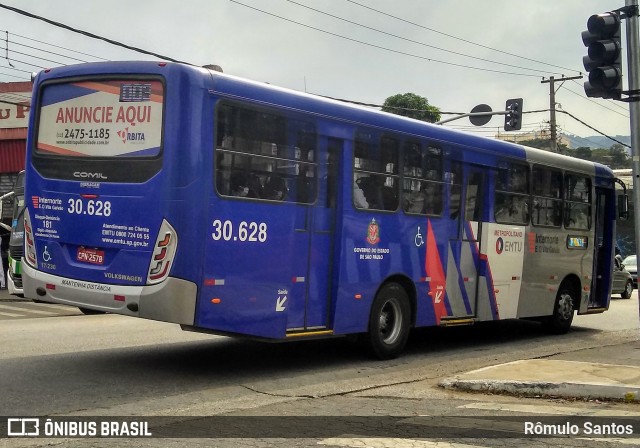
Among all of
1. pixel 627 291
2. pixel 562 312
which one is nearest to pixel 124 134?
pixel 562 312

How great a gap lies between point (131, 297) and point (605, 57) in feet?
19.6

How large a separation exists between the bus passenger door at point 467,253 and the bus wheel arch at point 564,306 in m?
3.15

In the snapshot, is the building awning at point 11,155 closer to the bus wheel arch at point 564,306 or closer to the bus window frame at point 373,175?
the bus wheel arch at point 564,306

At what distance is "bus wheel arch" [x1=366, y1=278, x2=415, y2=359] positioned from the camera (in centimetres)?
1043

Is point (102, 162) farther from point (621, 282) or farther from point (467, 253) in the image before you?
point (621, 282)

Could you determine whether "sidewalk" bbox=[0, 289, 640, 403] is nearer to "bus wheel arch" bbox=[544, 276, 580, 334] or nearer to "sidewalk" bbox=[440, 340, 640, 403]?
"sidewalk" bbox=[440, 340, 640, 403]

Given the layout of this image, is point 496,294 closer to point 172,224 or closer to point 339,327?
point 339,327

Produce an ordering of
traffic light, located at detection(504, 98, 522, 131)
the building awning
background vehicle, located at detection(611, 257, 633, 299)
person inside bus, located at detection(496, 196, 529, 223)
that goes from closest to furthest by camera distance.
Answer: person inside bus, located at detection(496, 196, 529, 223) → traffic light, located at detection(504, 98, 522, 131) → background vehicle, located at detection(611, 257, 633, 299) → the building awning

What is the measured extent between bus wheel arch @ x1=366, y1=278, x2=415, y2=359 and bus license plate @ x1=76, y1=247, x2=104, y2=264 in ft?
12.0

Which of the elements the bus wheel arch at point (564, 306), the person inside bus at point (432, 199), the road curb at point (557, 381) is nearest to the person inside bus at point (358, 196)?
the person inside bus at point (432, 199)

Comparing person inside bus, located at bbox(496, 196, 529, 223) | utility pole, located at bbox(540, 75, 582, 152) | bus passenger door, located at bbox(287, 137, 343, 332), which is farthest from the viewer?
utility pole, located at bbox(540, 75, 582, 152)

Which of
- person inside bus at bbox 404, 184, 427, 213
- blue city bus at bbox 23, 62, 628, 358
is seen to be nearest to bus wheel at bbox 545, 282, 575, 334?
blue city bus at bbox 23, 62, 628, 358

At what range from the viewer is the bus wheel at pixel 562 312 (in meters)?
14.8

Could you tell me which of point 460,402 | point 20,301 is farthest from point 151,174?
point 20,301
